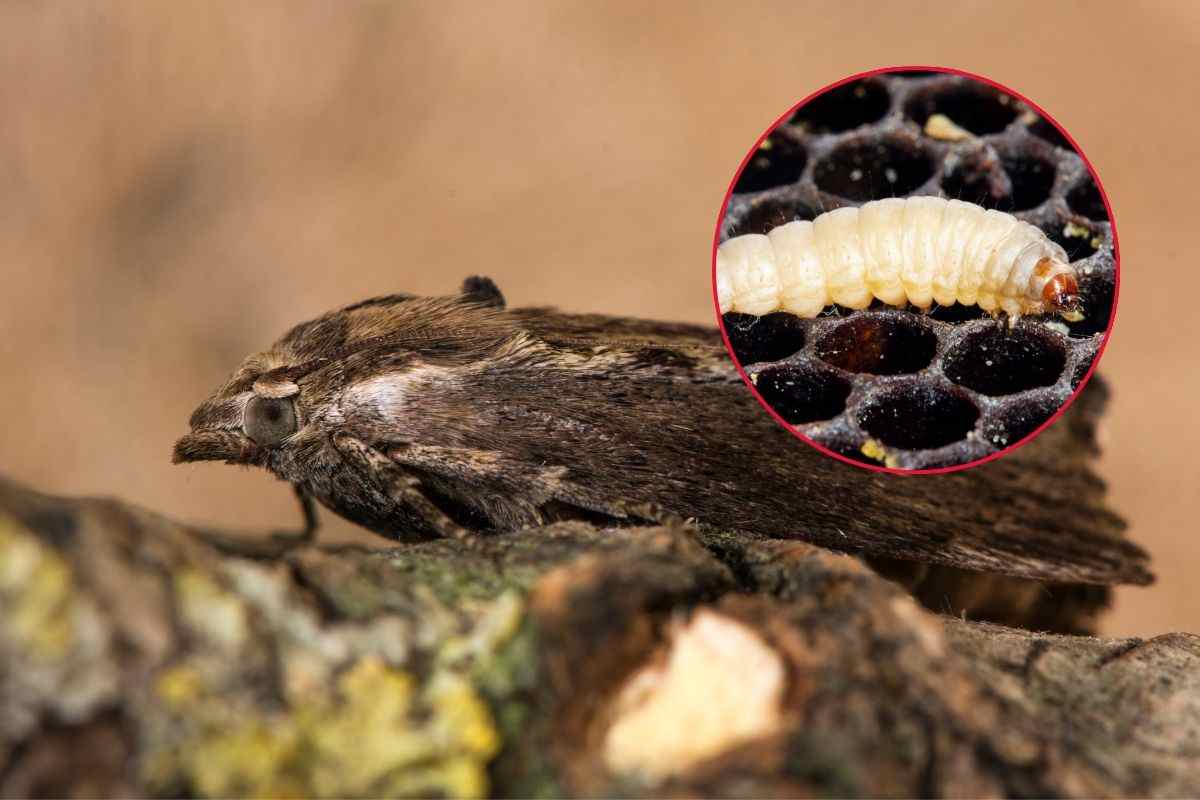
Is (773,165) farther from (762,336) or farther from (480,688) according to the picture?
(480,688)

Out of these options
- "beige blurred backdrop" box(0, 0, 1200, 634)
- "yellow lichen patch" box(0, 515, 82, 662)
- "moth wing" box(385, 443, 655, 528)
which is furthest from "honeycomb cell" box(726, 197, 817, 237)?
"yellow lichen patch" box(0, 515, 82, 662)

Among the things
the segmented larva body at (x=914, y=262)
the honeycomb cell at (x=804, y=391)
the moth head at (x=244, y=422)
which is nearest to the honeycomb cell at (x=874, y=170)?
the segmented larva body at (x=914, y=262)

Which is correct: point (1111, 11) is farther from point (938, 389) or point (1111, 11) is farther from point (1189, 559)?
point (938, 389)

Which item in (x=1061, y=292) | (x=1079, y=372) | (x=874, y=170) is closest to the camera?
(x=1061, y=292)

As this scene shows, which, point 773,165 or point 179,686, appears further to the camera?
point 773,165

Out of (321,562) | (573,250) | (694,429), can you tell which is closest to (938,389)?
(694,429)

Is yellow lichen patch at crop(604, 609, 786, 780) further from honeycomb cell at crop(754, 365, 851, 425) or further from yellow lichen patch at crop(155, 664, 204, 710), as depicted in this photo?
honeycomb cell at crop(754, 365, 851, 425)

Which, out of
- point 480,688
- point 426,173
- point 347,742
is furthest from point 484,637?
point 426,173

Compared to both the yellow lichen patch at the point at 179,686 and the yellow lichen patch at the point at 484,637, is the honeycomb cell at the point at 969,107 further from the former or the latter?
the yellow lichen patch at the point at 179,686
